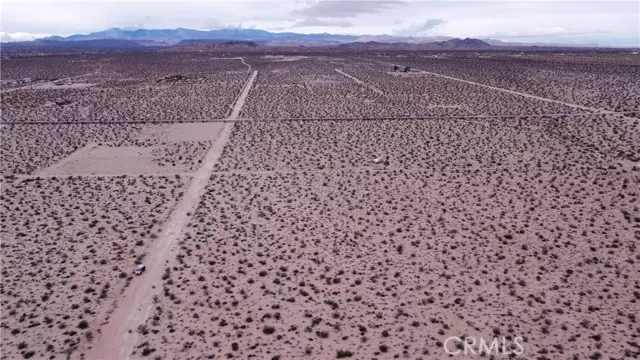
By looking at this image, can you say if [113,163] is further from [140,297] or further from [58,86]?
[58,86]

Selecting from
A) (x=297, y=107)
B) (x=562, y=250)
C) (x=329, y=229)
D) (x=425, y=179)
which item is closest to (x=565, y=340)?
(x=562, y=250)

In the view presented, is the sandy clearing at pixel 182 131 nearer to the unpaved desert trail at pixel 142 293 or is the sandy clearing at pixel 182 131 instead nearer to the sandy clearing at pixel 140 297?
the unpaved desert trail at pixel 142 293

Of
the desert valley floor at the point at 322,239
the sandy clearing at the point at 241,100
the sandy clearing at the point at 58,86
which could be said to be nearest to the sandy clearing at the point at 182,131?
the desert valley floor at the point at 322,239

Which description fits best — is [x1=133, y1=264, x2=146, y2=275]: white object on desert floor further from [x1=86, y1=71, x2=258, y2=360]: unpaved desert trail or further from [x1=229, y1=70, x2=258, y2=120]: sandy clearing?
[x1=229, y1=70, x2=258, y2=120]: sandy clearing

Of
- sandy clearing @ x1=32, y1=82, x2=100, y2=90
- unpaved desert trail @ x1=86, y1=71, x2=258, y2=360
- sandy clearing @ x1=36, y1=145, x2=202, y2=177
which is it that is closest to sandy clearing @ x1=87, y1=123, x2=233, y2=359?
unpaved desert trail @ x1=86, y1=71, x2=258, y2=360

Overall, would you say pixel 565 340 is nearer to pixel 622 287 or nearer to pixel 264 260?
pixel 622 287

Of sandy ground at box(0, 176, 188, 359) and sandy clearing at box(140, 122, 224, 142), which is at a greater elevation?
sandy clearing at box(140, 122, 224, 142)
